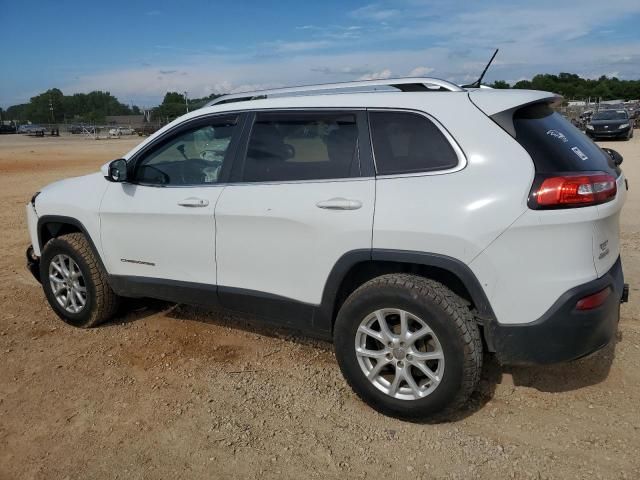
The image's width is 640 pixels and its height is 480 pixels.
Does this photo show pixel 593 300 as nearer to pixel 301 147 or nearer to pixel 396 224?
pixel 396 224

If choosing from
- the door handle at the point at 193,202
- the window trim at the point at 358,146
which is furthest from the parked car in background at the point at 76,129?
the window trim at the point at 358,146

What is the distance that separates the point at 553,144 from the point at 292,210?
1451 millimetres

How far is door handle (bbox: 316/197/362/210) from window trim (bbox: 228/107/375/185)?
0.13 m

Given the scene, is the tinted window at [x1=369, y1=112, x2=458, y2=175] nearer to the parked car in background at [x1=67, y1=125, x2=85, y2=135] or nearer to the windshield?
the windshield

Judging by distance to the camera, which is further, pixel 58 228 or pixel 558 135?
pixel 58 228

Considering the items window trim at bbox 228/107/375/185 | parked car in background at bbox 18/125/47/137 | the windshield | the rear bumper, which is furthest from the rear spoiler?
parked car in background at bbox 18/125/47/137

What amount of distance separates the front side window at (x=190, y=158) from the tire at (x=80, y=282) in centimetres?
81

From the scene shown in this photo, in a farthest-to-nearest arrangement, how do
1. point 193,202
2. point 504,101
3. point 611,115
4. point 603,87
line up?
1. point 603,87
2. point 611,115
3. point 193,202
4. point 504,101

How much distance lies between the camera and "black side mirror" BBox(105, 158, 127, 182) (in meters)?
4.04

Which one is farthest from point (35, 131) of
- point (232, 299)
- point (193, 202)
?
point (232, 299)

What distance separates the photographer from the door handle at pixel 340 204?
3.10m

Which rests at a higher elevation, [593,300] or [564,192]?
[564,192]

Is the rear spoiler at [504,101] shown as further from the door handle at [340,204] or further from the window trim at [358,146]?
the door handle at [340,204]

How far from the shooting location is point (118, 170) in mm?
4043
